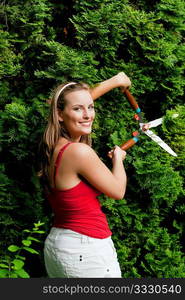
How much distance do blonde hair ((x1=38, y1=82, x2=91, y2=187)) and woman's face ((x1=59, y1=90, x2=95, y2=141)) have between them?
0.15ft

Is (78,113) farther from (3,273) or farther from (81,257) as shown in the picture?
(3,273)

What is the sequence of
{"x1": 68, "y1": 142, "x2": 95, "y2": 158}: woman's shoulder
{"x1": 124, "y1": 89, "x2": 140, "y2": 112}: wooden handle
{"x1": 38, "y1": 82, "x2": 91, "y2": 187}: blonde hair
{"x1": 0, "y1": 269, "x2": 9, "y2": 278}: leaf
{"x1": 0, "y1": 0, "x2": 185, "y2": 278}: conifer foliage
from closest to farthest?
{"x1": 0, "y1": 269, "x2": 9, "y2": 278}: leaf
{"x1": 68, "y1": 142, "x2": 95, "y2": 158}: woman's shoulder
{"x1": 38, "y1": 82, "x2": 91, "y2": 187}: blonde hair
{"x1": 124, "y1": 89, "x2": 140, "y2": 112}: wooden handle
{"x1": 0, "y1": 0, "x2": 185, "y2": 278}: conifer foliage

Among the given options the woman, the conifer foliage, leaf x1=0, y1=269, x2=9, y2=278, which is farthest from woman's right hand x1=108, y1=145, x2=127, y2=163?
leaf x1=0, y1=269, x2=9, y2=278

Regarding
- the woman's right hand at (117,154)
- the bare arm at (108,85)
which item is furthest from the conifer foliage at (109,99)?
the woman's right hand at (117,154)

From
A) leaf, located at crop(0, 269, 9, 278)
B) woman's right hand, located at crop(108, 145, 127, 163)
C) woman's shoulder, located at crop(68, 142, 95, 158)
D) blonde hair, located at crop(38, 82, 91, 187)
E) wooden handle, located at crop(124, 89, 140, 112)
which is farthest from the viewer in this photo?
wooden handle, located at crop(124, 89, 140, 112)

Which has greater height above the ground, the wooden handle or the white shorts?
the wooden handle

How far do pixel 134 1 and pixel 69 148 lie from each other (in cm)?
254

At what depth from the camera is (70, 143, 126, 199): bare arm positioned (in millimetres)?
2656

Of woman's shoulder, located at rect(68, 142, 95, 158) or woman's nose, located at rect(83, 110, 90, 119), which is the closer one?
woman's shoulder, located at rect(68, 142, 95, 158)

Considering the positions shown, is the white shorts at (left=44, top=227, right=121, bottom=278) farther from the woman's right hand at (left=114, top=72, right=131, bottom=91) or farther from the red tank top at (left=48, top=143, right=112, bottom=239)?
the woman's right hand at (left=114, top=72, right=131, bottom=91)

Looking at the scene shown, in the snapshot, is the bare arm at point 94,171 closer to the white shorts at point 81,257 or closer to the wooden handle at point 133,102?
the white shorts at point 81,257

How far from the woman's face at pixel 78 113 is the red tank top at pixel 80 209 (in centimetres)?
26

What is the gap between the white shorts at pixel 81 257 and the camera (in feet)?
8.75

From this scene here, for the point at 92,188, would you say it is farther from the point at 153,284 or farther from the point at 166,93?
the point at 166,93
